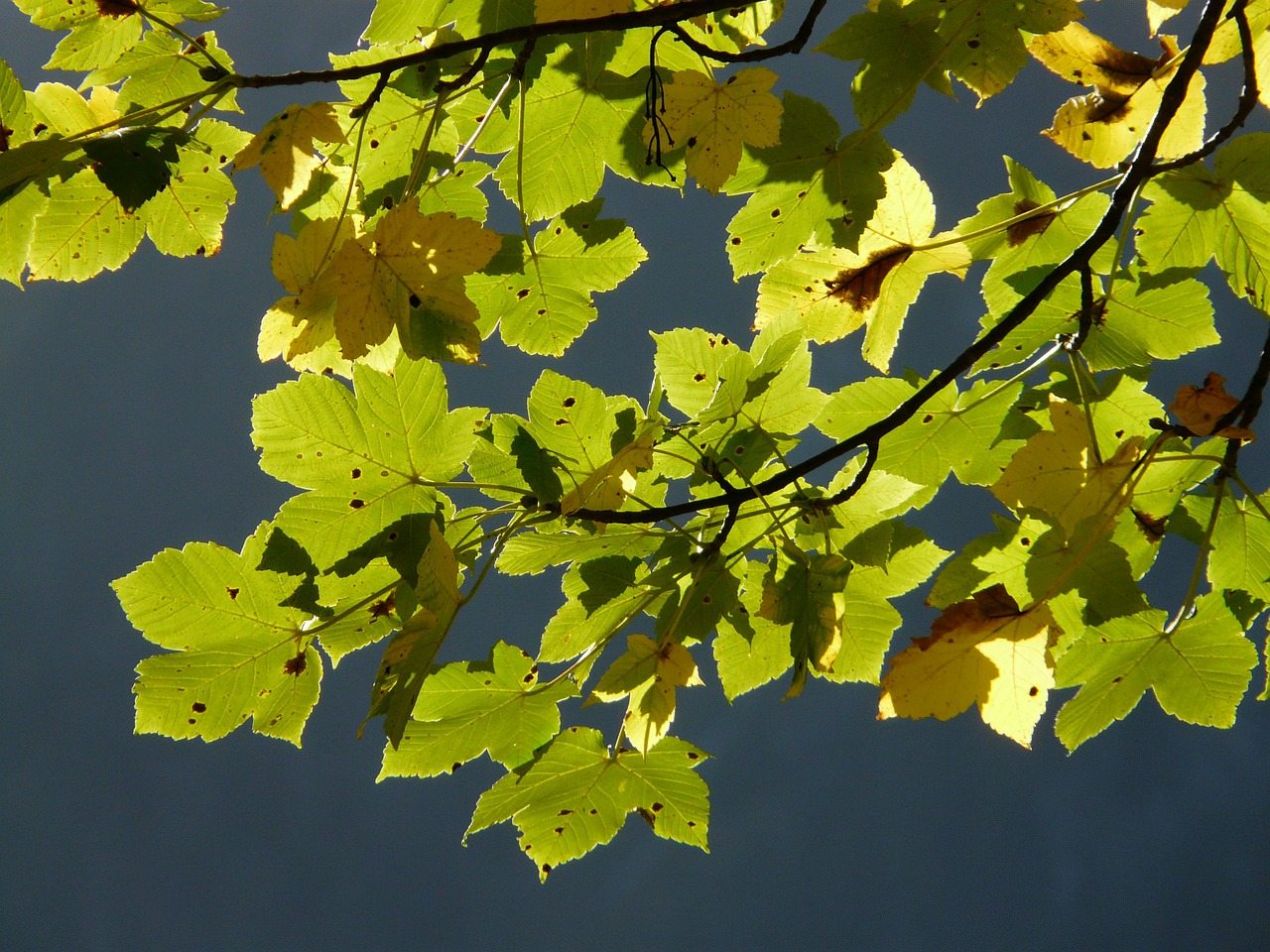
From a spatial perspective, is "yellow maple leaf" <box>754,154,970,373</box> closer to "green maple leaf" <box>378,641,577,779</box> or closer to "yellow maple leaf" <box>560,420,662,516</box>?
"yellow maple leaf" <box>560,420,662,516</box>

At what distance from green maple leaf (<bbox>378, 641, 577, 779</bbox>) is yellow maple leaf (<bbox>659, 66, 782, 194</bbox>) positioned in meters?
0.55

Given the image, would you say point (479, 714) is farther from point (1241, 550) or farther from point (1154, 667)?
point (1241, 550)

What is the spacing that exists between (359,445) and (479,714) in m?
0.33

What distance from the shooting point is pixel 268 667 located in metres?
0.94

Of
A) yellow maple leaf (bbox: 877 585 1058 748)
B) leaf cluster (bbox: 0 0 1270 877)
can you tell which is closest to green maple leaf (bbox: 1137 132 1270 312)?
leaf cluster (bbox: 0 0 1270 877)

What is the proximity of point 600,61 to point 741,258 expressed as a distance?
27 centimetres

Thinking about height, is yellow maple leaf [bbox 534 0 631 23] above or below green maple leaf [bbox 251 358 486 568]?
above

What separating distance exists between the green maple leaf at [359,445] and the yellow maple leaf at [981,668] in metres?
0.51

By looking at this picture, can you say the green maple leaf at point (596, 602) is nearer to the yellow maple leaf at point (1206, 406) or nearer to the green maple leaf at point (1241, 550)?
the yellow maple leaf at point (1206, 406)

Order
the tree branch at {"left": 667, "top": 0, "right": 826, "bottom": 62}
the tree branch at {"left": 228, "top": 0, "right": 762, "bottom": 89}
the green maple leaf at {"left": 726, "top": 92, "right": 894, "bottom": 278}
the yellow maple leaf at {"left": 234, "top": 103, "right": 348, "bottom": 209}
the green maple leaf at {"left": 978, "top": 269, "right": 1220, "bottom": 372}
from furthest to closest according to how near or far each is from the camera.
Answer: the green maple leaf at {"left": 978, "top": 269, "right": 1220, "bottom": 372}
the green maple leaf at {"left": 726, "top": 92, "right": 894, "bottom": 278}
the yellow maple leaf at {"left": 234, "top": 103, "right": 348, "bottom": 209}
the tree branch at {"left": 667, "top": 0, "right": 826, "bottom": 62}
the tree branch at {"left": 228, "top": 0, "right": 762, "bottom": 89}

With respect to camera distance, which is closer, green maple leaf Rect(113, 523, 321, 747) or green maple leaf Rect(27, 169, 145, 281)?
green maple leaf Rect(113, 523, 321, 747)

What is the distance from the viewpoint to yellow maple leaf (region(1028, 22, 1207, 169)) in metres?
1.04

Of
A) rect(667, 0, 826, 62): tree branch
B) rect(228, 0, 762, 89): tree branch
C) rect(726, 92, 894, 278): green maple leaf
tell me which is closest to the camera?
rect(228, 0, 762, 89): tree branch

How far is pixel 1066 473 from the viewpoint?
0.93 metres
